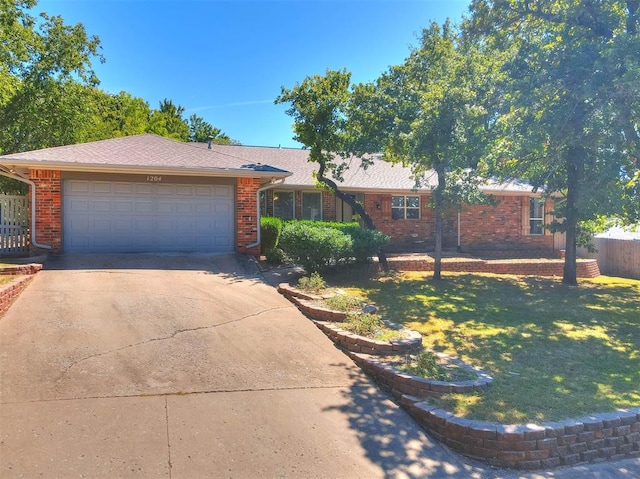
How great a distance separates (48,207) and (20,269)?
2.70 metres

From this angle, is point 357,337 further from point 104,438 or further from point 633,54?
point 633,54

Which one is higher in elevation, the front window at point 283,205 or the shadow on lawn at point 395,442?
the front window at point 283,205

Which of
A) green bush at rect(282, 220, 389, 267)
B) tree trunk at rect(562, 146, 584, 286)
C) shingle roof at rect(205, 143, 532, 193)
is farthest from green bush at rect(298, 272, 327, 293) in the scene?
shingle roof at rect(205, 143, 532, 193)

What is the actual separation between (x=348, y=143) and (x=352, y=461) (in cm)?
986

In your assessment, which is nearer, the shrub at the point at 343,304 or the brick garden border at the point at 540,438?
the brick garden border at the point at 540,438

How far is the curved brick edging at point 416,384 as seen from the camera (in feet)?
15.3

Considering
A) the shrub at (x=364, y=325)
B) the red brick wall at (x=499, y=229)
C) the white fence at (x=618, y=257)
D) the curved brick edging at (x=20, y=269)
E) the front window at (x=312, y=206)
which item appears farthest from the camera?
the red brick wall at (x=499, y=229)

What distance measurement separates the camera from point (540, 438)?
156 inches

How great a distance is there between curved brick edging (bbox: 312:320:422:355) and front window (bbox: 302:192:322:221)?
10702mm

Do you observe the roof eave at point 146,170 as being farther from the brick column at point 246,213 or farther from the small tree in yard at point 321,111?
the small tree in yard at point 321,111

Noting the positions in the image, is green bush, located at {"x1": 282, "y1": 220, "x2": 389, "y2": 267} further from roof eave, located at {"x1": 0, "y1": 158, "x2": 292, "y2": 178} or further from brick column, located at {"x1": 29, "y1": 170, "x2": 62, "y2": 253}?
brick column, located at {"x1": 29, "y1": 170, "x2": 62, "y2": 253}

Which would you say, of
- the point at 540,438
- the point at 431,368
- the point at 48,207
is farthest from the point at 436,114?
the point at 48,207

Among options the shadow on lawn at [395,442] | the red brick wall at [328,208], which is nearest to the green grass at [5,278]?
the shadow on lawn at [395,442]

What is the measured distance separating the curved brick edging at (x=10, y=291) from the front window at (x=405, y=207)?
12.5 m
